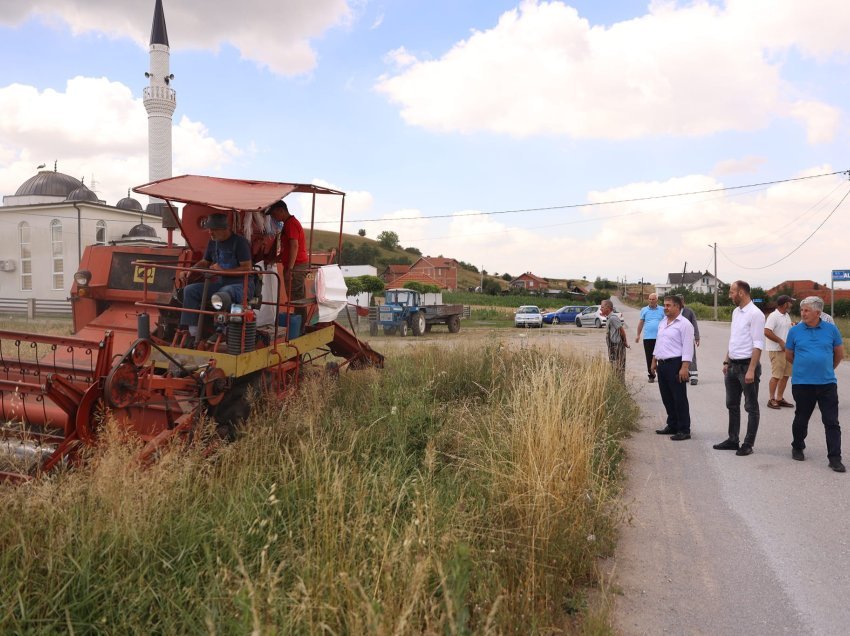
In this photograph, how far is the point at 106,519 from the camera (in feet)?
11.9

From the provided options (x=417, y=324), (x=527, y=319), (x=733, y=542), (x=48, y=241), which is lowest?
(x=733, y=542)

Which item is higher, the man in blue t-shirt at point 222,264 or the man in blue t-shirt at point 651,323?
the man in blue t-shirt at point 222,264

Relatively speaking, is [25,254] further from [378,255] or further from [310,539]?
[378,255]

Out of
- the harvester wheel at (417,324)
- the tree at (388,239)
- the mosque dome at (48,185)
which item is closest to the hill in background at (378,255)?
the tree at (388,239)

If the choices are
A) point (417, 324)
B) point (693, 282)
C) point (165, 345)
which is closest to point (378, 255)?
point (693, 282)

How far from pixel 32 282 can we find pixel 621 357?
44.8 m

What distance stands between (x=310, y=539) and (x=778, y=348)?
28.8ft

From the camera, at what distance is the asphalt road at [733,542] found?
12.0 ft

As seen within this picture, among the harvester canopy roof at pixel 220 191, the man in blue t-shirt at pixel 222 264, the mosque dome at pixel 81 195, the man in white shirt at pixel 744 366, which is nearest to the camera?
the harvester canopy roof at pixel 220 191

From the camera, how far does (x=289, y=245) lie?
24.1 feet

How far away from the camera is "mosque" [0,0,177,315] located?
40562mm

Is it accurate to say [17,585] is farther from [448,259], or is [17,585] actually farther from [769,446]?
[448,259]

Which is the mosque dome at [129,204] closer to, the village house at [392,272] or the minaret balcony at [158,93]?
the minaret balcony at [158,93]

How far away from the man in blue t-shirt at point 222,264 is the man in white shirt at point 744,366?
5.23m
